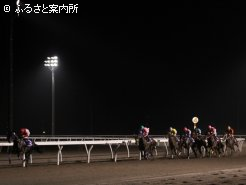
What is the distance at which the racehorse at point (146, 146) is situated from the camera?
20.7 m

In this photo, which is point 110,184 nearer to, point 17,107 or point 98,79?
point 17,107

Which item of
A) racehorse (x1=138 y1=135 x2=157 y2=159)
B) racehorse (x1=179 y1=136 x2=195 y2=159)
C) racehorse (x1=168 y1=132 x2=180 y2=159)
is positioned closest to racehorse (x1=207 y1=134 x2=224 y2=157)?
racehorse (x1=179 y1=136 x2=195 y2=159)

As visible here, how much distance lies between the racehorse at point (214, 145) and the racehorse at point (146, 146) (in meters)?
3.56

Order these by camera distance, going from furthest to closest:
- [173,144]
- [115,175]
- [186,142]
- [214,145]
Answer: [214,145] < [186,142] < [173,144] < [115,175]

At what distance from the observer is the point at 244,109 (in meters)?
82.3

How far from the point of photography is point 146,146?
20828 mm

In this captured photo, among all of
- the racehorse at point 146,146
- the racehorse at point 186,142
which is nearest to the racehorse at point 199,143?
the racehorse at point 186,142

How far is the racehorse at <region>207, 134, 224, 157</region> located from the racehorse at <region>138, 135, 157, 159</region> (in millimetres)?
3555

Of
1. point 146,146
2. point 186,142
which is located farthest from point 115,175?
point 186,142

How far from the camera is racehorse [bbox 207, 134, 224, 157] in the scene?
2391cm

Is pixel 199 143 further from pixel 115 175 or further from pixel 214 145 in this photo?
pixel 115 175

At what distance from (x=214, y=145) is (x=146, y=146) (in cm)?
441

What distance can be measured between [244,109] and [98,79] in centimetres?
2291

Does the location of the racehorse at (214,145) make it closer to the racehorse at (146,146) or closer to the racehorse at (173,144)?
the racehorse at (173,144)
